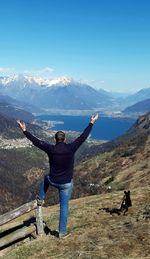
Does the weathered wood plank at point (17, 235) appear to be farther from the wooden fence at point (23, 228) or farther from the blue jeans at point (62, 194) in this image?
the blue jeans at point (62, 194)

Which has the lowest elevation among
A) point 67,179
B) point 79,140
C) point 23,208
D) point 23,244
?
point 23,244

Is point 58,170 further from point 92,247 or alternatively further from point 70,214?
point 70,214

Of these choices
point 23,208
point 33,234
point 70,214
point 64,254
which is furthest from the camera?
point 70,214

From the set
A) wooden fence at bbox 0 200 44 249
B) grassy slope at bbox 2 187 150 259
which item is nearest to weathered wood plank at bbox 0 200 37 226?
wooden fence at bbox 0 200 44 249

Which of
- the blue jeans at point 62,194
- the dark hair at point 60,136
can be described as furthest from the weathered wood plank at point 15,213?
the dark hair at point 60,136

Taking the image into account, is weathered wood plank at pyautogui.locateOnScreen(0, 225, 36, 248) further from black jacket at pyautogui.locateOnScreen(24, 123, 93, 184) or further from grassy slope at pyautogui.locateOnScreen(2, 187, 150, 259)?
black jacket at pyautogui.locateOnScreen(24, 123, 93, 184)

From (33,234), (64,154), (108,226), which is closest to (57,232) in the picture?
(33,234)

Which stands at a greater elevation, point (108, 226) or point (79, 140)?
point (79, 140)
